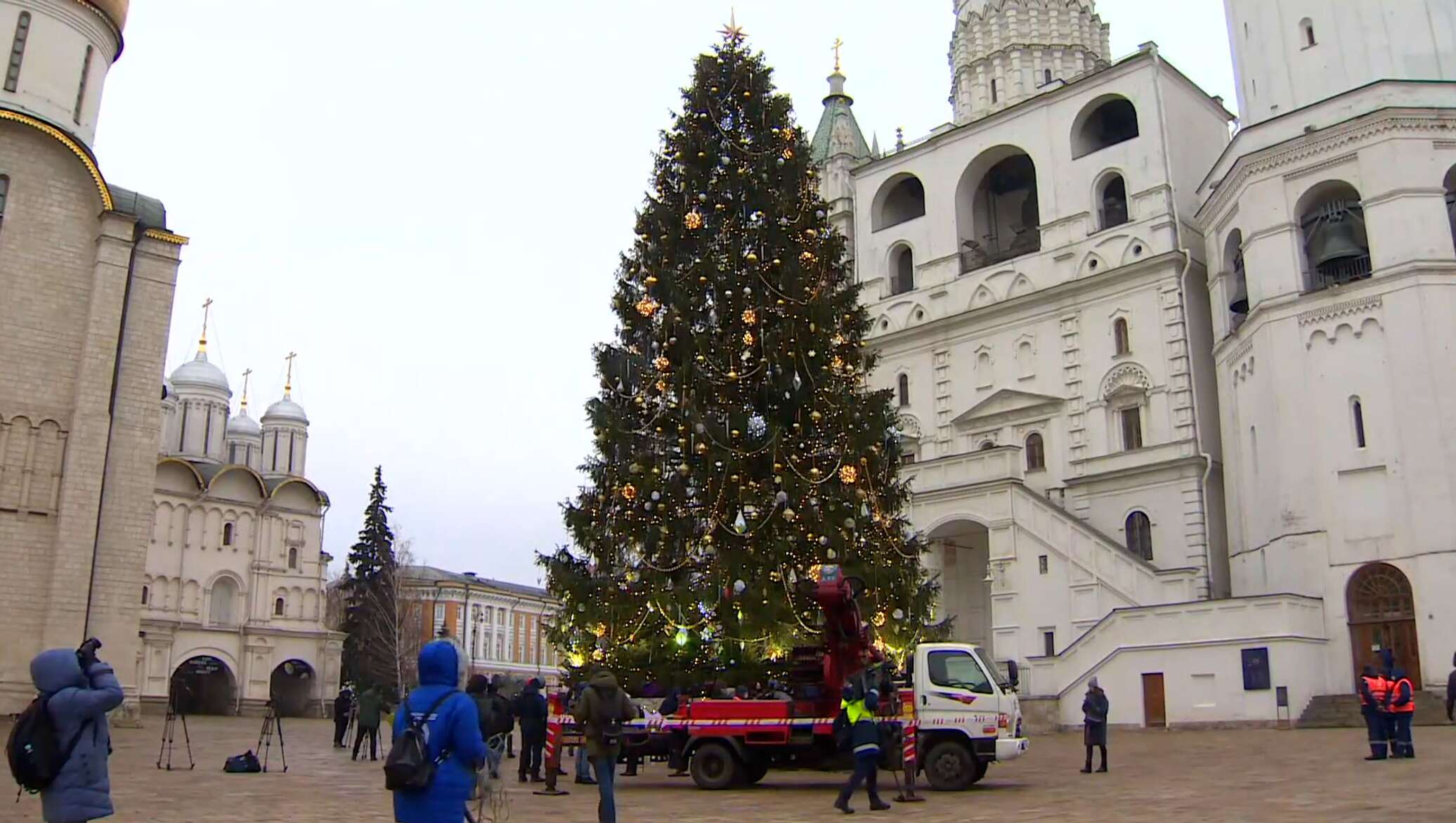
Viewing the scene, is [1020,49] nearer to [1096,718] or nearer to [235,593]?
[1096,718]

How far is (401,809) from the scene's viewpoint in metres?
5.50

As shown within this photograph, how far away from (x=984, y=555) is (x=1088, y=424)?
17.3 ft

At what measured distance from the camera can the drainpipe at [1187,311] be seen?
113 ft

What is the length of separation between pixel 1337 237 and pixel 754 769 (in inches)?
878

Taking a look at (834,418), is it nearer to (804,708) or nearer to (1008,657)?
(804,708)

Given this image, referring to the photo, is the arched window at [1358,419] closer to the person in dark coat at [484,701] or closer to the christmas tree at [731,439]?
the christmas tree at [731,439]

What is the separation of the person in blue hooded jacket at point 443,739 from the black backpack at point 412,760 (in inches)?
0.7

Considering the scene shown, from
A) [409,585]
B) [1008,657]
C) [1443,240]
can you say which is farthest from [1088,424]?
[409,585]

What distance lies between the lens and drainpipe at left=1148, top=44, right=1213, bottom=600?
34.3m

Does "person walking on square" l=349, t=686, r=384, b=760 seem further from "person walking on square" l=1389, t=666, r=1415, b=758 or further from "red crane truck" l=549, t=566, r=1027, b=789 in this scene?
"person walking on square" l=1389, t=666, r=1415, b=758

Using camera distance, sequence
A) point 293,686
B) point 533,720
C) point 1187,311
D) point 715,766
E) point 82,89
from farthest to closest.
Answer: point 293,686
point 1187,311
point 82,89
point 533,720
point 715,766

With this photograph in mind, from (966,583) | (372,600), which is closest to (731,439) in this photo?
(966,583)

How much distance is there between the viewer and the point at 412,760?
17.9 ft

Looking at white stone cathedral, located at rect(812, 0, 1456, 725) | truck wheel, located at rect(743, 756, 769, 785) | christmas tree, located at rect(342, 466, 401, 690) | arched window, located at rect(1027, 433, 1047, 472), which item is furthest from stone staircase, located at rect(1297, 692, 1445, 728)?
christmas tree, located at rect(342, 466, 401, 690)
